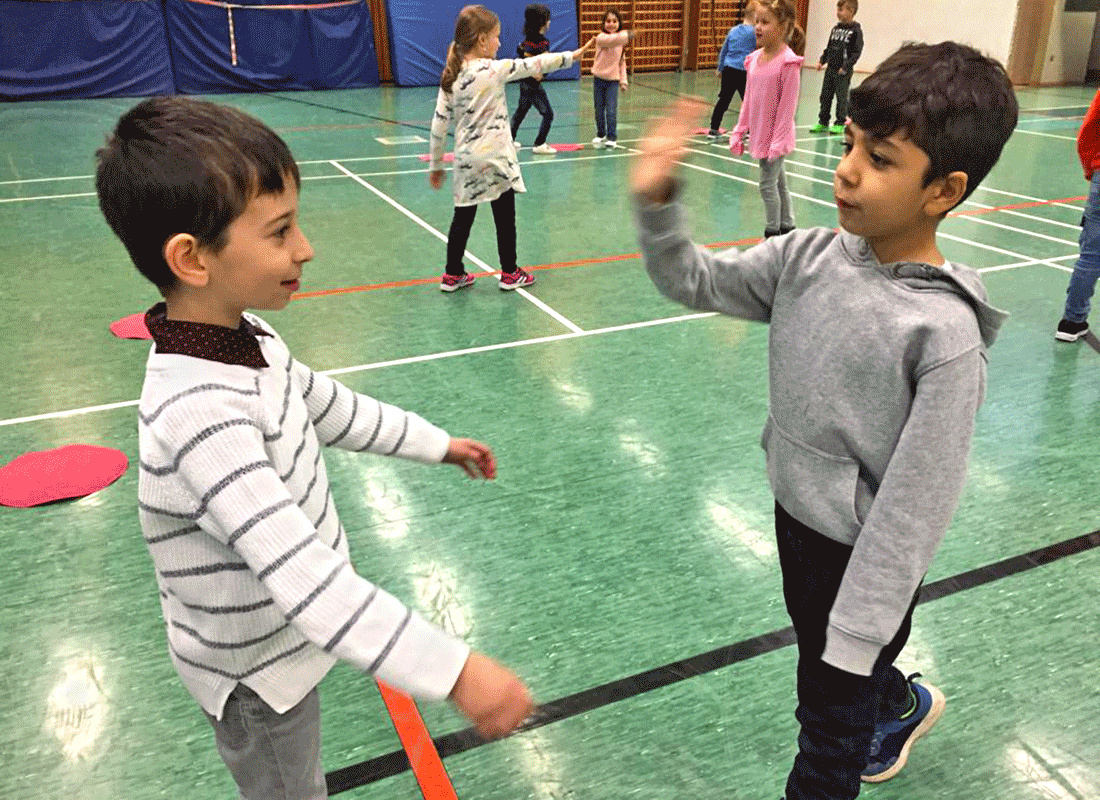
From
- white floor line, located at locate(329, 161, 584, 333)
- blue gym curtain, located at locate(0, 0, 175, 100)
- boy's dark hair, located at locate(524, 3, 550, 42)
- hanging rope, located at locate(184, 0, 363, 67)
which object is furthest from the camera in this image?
hanging rope, located at locate(184, 0, 363, 67)

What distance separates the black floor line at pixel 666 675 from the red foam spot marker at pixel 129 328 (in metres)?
3.34

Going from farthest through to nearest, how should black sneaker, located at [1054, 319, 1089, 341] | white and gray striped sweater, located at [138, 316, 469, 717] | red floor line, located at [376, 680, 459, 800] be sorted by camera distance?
black sneaker, located at [1054, 319, 1089, 341] < red floor line, located at [376, 680, 459, 800] < white and gray striped sweater, located at [138, 316, 469, 717]

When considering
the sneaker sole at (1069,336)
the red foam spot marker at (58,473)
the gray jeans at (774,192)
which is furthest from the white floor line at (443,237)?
the sneaker sole at (1069,336)

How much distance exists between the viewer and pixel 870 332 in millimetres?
1341

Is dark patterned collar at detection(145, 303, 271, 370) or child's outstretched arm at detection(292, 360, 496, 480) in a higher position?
dark patterned collar at detection(145, 303, 271, 370)

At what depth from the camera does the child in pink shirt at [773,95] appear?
5.86m

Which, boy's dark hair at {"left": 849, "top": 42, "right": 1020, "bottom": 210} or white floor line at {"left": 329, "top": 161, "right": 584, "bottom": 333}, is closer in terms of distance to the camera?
boy's dark hair at {"left": 849, "top": 42, "right": 1020, "bottom": 210}

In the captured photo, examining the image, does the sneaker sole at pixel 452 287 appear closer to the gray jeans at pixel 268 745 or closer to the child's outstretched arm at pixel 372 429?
the child's outstretched arm at pixel 372 429

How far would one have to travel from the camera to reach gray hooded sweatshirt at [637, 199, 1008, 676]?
51.1 inches

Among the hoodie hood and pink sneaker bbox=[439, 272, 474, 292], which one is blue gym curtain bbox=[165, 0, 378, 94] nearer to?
pink sneaker bbox=[439, 272, 474, 292]

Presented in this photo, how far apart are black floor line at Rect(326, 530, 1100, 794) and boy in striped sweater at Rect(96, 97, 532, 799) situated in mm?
757

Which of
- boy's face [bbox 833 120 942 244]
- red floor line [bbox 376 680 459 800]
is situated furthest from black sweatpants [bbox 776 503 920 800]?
red floor line [bbox 376 680 459 800]

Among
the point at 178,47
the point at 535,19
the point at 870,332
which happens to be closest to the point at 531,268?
the point at 535,19

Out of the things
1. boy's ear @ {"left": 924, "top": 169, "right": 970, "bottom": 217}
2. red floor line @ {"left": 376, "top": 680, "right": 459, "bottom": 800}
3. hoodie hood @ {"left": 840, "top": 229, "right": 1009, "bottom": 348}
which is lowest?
red floor line @ {"left": 376, "top": 680, "right": 459, "bottom": 800}
